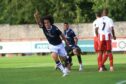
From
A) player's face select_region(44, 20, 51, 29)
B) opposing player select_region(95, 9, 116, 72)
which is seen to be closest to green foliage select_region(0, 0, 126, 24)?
opposing player select_region(95, 9, 116, 72)

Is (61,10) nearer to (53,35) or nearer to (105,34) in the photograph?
(105,34)

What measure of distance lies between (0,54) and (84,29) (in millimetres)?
9544

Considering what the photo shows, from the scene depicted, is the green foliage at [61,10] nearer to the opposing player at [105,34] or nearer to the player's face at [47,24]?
the opposing player at [105,34]

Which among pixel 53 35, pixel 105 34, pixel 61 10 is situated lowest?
pixel 61 10

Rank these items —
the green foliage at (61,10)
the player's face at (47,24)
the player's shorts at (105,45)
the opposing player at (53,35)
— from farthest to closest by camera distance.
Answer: the green foliage at (61,10)
the player's shorts at (105,45)
the opposing player at (53,35)
the player's face at (47,24)

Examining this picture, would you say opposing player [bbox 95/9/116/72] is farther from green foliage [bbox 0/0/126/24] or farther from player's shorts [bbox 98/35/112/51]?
green foliage [bbox 0/0/126/24]

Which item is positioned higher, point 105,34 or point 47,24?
point 47,24

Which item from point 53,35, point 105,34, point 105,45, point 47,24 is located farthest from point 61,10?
point 47,24

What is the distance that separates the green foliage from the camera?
184 feet

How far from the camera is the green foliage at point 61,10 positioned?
5616 centimetres

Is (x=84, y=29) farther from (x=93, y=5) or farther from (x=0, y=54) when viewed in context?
Result: (x=0, y=54)

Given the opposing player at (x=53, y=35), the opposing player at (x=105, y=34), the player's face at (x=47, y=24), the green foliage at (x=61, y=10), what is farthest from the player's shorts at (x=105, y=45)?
the green foliage at (x=61, y=10)

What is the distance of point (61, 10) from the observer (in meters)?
57.2

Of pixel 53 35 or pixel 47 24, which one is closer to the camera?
pixel 47 24
